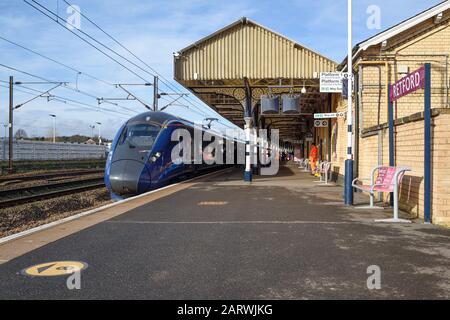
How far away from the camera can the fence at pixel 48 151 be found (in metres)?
42.1

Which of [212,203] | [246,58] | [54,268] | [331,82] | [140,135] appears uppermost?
[246,58]

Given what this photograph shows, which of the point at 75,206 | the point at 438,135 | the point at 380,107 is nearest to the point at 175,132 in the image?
the point at 75,206

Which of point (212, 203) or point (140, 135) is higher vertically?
point (140, 135)

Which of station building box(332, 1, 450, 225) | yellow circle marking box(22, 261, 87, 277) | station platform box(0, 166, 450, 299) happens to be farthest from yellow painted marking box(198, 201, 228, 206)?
yellow circle marking box(22, 261, 87, 277)

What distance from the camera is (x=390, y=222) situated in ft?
24.9

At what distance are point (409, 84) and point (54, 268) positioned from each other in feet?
21.2

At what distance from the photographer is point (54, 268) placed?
482cm

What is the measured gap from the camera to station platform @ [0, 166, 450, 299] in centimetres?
409

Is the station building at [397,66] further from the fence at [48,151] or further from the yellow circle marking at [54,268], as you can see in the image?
the fence at [48,151]

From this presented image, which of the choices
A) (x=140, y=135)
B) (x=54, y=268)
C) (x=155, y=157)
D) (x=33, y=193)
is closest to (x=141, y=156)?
(x=155, y=157)

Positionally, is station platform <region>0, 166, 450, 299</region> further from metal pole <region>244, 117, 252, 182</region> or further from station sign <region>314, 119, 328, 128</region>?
station sign <region>314, 119, 328, 128</region>

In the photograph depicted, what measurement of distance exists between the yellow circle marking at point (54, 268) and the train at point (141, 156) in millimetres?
8391

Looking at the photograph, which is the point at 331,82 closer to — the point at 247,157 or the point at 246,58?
the point at 246,58

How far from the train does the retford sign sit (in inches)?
302
